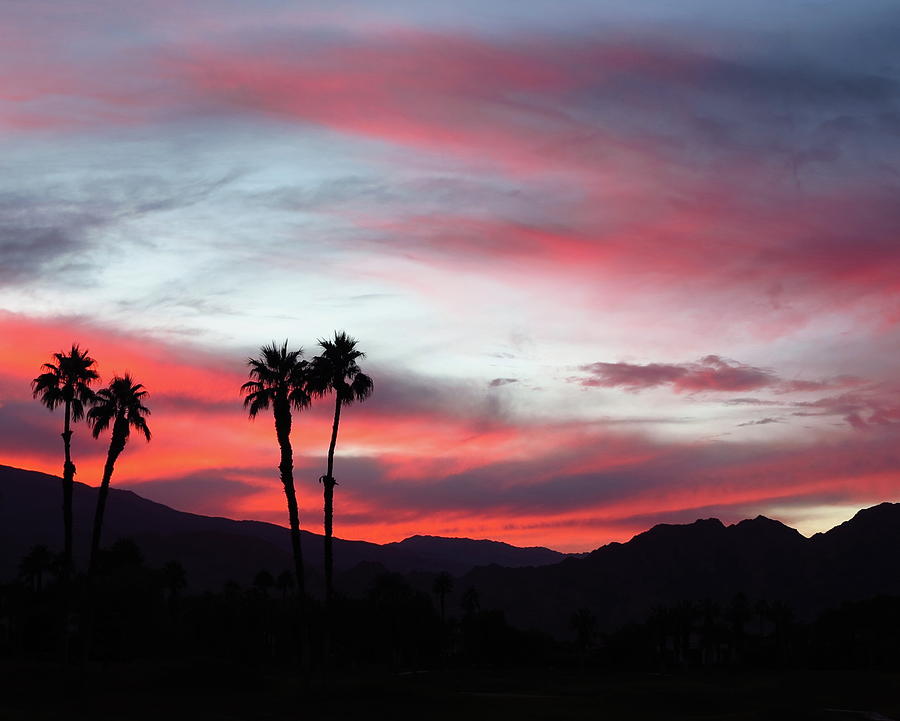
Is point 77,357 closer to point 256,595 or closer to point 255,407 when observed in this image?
point 255,407

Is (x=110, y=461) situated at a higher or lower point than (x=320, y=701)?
higher

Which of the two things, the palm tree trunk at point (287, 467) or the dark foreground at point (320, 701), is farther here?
the palm tree trunk at point (287, 467)

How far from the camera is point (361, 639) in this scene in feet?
530

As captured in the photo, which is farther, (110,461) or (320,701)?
(110,461)

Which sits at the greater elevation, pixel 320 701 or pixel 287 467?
pixel 287 467

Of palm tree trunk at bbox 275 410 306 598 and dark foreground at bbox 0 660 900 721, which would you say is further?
palm tree trunk at bbox 275 410 306 598

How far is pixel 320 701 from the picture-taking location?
59062 mm

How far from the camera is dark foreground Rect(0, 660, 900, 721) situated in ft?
172

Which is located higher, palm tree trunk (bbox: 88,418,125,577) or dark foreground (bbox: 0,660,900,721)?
palm tree trunk (bbox: 88,418,125,577)

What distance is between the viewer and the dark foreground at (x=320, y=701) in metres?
52.5

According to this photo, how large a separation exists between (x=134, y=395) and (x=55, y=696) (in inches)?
853

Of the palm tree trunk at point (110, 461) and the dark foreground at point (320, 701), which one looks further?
the palm tree trunk at point (110, 461)

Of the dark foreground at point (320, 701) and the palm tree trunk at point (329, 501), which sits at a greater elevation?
the palm tree trunk at point (329, 501)

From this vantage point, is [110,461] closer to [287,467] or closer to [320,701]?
[287,467]
